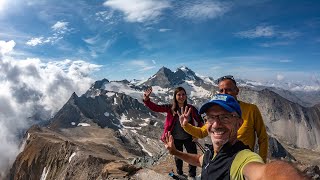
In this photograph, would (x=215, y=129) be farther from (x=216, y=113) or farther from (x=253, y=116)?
(x=253, y=116)

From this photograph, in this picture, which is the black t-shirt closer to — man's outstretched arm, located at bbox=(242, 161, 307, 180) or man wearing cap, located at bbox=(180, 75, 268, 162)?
man wearing cap, located at bbox=(180, 75, 268, 162)

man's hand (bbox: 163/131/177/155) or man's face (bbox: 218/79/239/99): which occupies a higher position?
man's face (bbox: 218/79/239/99)

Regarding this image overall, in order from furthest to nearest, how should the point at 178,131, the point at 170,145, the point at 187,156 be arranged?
the point at 178,131
the point at 170,145
the point at 187,156

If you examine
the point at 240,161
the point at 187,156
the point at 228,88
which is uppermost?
the point at 228,88

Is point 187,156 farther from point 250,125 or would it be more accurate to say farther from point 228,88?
point 228,88

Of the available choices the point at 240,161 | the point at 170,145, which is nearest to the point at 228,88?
the point at 170,145

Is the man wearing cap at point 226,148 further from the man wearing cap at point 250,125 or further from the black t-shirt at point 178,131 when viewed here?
the black t-shirt at point 178,131

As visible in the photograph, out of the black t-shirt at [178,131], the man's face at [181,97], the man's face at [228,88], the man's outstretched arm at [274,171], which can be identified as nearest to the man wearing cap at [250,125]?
the man's face at [228,88]

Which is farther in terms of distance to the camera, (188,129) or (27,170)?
(27,170)

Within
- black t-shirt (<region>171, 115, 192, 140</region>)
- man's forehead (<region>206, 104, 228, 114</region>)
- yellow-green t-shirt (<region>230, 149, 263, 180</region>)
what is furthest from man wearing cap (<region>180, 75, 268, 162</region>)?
black t-shirt (<region>171, 115, 192, 140</region>)

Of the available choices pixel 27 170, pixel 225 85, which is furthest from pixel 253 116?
pixel 27 170

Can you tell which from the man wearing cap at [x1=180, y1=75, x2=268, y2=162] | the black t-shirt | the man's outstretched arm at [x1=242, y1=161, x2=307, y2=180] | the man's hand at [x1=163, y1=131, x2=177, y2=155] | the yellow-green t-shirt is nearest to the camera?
the man's outstretched arm at [x1=242, y1=161, x2=307, y2=180]

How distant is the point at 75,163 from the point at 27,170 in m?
64.9

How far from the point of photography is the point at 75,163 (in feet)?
162
